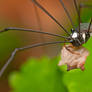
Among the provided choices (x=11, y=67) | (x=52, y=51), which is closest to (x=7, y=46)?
(x=11, y=67)

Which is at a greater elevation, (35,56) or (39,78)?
(39,78)

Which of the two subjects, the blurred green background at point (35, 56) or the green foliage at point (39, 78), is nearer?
the blurred green background at point (35, 56)

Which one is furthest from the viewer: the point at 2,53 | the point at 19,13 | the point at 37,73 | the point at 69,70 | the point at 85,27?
the point at 19,13

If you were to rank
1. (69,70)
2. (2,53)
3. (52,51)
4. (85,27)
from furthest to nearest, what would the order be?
(52,51), (2,53), (85,27), (69,70)

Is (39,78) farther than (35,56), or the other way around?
(35,56)

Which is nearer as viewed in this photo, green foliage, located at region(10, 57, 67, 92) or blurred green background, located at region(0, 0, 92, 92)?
blurred green background, located at region(0, 0, 92, 92)

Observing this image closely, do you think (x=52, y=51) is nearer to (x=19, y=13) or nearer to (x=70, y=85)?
(x=19, y=13)
